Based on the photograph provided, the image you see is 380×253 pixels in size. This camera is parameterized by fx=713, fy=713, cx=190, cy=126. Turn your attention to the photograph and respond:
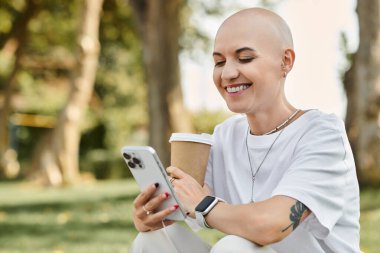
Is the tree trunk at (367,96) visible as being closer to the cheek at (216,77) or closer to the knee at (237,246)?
the cheek at (216,77)

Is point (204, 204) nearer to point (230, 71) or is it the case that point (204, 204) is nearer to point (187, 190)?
point (187, 190)

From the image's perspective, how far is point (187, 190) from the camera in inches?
105

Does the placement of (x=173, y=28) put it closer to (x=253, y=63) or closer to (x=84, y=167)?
(x=253, y=63)

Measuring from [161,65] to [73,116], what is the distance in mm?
4644

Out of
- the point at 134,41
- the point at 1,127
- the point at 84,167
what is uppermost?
the point at 134,41

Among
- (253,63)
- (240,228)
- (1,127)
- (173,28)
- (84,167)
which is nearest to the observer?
(240,228)

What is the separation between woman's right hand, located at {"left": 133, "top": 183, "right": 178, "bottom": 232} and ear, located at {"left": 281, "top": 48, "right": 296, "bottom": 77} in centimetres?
66

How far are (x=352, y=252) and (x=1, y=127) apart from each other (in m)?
19.4

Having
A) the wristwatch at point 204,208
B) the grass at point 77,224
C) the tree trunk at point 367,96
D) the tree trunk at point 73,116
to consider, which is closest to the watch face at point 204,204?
the wristwatch at point 204,208

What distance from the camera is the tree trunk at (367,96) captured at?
30.0 feet

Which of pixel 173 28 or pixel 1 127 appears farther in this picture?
pixel 1 127

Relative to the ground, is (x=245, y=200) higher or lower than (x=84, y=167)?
higher

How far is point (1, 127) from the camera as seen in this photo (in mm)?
20984

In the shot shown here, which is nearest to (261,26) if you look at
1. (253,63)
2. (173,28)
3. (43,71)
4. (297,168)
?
(253,63)
